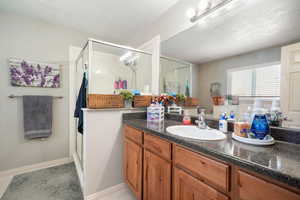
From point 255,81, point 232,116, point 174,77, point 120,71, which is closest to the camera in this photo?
point 255,81

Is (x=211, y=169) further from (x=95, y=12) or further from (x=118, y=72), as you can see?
(x=95, y=12)

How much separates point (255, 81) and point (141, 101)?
117 centimetres

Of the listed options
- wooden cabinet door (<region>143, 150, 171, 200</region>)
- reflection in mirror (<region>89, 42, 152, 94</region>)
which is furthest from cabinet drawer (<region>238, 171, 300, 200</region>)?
reflection in mirror (<region>89, 42, 152, 94</region>)

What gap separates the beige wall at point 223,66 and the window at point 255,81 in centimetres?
4

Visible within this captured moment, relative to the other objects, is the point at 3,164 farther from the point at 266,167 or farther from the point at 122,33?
the point at 266,167

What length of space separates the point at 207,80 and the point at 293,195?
1055 millimetres

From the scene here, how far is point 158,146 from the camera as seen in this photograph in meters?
1.03

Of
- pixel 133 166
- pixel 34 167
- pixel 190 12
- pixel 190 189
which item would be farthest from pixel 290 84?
pixel 34 167

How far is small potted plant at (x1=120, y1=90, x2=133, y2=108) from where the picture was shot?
1.59 metres

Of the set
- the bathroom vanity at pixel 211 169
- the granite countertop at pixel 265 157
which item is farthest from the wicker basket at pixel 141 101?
the granite countertop at pixel 265 157

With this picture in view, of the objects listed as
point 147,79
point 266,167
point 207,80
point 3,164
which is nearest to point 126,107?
point 147,79

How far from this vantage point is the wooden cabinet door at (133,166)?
1244 mm

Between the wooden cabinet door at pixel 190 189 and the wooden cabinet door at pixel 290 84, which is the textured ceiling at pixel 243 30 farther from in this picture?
the wooden cabinet door at pixel 190 189

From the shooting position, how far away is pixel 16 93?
1892mm
